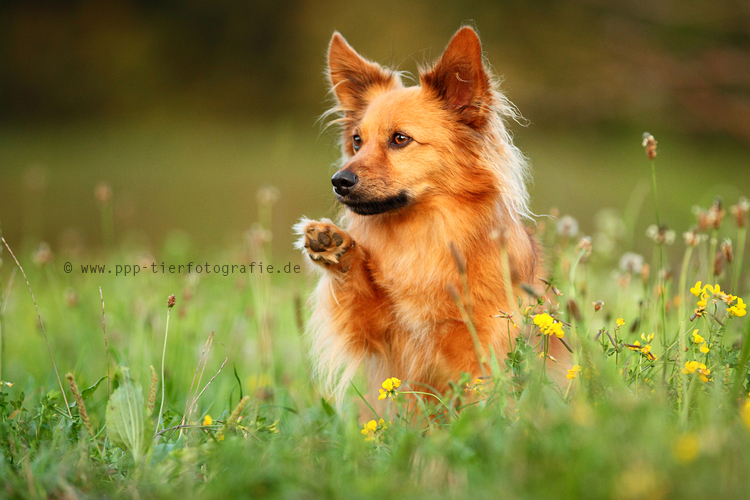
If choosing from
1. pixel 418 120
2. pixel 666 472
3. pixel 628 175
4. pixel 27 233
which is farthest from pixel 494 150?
pixel 628 175

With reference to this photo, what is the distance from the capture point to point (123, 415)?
167 centimetres

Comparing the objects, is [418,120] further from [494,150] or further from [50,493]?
[50,493]

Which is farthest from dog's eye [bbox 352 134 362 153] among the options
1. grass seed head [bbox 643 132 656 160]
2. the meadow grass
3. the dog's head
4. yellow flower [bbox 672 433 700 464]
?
yellow flower [bbox 672 433 700 464]

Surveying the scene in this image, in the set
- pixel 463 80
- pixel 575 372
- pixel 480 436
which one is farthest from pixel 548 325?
pixel 463 80

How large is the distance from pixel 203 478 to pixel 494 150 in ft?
5.85

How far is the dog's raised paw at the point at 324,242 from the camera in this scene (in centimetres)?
221

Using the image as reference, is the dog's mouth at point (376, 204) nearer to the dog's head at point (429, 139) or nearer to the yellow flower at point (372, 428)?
the dog's head at point (429, 139)

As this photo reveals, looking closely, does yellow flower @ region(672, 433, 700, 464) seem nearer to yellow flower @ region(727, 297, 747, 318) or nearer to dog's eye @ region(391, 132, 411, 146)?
yellow flower @ region(727, 297, 747, 318)

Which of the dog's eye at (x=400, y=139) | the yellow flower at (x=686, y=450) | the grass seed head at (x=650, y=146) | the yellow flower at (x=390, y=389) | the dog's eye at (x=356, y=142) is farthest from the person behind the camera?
the dog's eye at (x=356, y=142)

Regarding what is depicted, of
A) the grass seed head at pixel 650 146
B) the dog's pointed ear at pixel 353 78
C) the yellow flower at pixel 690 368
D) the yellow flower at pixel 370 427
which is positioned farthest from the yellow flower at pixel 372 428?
the dog's pointed ear at pixel 353 78

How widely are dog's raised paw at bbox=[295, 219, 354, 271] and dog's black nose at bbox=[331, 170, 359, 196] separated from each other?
0.56 feet

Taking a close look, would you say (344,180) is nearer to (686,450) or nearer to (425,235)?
(425,235)

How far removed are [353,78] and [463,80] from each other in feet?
2.14

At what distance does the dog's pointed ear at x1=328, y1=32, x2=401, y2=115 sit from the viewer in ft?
9.49
